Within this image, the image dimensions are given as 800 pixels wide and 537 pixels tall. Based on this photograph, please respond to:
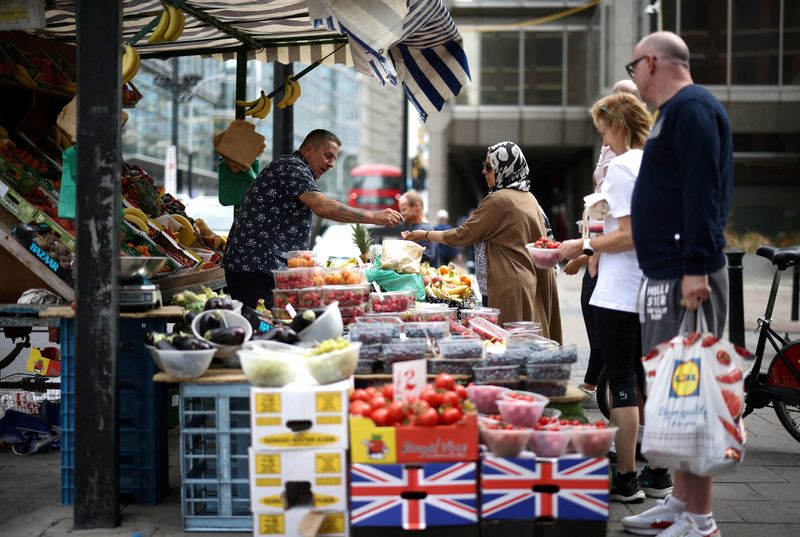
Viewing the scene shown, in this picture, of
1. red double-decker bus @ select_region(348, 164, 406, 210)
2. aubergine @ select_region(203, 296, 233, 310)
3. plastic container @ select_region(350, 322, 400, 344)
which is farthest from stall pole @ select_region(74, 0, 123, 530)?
red double-decker bus @ select_region(348, 164, 406, 210)

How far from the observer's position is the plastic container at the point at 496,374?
15.1ft

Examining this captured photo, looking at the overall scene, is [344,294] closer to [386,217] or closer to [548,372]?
[386,217]

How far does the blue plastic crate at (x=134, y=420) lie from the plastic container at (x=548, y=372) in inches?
88.7

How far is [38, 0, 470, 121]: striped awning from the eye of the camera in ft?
17.2

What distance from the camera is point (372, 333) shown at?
186 inches

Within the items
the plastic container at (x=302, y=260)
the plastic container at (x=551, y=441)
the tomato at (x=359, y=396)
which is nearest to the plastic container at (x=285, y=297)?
the plastic container at (x=302, y=260)

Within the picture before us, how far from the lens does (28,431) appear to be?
639 centimetres

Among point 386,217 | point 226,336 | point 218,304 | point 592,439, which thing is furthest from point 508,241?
point 592,439

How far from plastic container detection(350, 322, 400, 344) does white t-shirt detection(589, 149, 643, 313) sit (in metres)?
1.13

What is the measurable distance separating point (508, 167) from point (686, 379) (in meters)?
3.08

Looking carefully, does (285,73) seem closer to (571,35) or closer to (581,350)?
(581,350)

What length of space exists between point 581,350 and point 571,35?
24.6 meters

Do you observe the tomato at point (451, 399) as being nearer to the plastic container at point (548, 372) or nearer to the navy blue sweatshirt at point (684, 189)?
the plastic container at point (548, 372)

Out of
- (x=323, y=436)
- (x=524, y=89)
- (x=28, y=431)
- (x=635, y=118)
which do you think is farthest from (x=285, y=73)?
(x=524, y=89)
